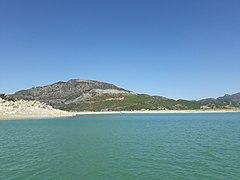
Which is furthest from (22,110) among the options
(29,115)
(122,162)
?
(122,162)

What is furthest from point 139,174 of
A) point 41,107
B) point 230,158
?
point 41,107

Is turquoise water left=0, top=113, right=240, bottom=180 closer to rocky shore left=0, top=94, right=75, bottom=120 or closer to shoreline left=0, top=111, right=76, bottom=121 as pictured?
shoreline left=0, top=111, right=76, bottom=121

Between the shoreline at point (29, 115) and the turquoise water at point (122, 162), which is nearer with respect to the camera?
the turquoise water at point (122, 162)

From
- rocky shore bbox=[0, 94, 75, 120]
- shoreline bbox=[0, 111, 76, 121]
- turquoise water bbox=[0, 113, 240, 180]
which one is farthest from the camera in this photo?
rocky shore bbox=[0, 94, 75, 120]

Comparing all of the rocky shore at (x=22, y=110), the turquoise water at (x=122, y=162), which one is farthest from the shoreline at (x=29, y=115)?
the turquoise water at (x=122, y=162)

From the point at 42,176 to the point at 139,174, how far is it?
909 cm

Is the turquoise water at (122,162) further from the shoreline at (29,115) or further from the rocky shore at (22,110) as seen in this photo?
the rocky shore at (22,110)

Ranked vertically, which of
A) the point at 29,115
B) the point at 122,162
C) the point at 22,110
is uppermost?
the point at 22,110

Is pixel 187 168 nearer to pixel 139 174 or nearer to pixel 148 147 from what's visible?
pixel 139 174

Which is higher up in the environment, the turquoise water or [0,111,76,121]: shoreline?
[0,111,76,121]: shoreline

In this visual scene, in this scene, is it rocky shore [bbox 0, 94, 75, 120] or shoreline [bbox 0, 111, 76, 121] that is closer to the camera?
shoreline [bbox 0, 111, 76, 121]

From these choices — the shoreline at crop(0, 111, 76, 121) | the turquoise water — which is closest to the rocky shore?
the shoreline at crop(0, 111, 76, 121)

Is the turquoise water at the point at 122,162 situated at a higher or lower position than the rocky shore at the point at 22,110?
lower

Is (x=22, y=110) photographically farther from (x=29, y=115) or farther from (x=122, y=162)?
(x=122, y=162)
